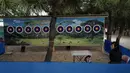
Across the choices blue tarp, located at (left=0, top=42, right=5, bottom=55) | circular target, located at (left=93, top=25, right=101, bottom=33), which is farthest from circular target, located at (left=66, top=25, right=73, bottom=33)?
blue tarp, located at (left=0, top=42, right=5, bottom=55)

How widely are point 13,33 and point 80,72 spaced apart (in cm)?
789

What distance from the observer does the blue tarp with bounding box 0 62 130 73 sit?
557cm

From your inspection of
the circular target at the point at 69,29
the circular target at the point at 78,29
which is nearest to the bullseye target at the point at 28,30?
the circular target at the point at 69,29

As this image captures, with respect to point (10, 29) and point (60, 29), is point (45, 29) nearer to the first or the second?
point (60, 29)

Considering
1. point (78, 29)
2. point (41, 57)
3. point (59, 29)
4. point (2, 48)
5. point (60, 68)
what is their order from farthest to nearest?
point (78, 29) < point (59, 29) < point (2, 48) < point (41, 57) < point (60, 68)

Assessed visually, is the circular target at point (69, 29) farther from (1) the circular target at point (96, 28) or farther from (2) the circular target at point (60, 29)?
(1) the circular target at point (96, 28)

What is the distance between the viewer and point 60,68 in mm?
5688

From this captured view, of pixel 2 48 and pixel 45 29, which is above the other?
pixel 45 29

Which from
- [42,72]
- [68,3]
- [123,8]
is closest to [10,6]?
[42,72]

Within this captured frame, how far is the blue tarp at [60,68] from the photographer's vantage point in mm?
5569

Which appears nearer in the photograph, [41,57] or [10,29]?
[41,57]

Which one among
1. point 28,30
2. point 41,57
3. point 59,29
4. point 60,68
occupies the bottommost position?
point 41,57

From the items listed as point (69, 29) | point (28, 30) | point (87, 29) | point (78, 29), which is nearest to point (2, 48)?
point (28, 30)

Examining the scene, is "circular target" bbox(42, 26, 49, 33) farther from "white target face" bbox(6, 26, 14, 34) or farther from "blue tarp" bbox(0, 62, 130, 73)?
"blue tarp" bbox(0, 62, 130, 73)
